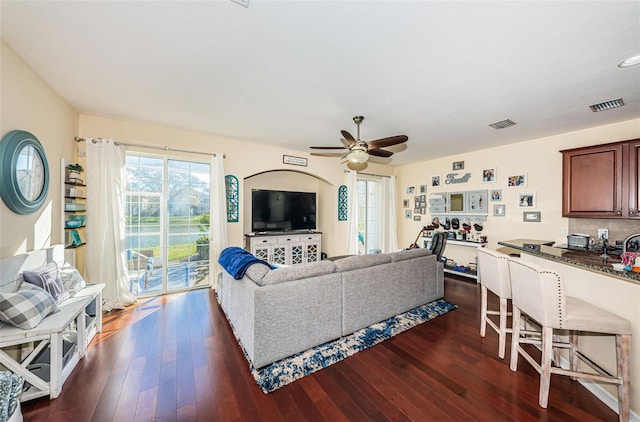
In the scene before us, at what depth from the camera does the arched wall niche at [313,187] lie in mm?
5309

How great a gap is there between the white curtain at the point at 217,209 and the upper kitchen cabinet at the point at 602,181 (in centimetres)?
538

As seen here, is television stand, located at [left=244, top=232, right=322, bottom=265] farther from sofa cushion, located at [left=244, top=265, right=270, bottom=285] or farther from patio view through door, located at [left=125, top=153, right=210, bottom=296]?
sofa cushion, located at [left=244, top=265, right=270, bottom=285]

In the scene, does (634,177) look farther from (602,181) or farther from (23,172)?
(23,172)

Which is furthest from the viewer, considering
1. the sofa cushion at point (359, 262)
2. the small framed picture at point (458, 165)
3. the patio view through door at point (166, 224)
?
the small framed picture at point (458, 165)

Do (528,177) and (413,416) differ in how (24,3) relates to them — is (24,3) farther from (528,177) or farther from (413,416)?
(528,177)

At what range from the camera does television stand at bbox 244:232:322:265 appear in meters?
4.64

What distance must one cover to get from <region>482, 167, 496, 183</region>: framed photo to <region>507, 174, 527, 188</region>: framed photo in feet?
0.84

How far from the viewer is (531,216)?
4.12m

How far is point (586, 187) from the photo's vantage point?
329cm

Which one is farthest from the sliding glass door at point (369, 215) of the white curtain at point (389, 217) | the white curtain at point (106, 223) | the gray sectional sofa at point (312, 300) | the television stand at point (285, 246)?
the white curtain at point (106, 223)

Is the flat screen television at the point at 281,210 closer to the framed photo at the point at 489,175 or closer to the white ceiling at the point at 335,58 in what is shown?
the white ceiling at the point at 335,58

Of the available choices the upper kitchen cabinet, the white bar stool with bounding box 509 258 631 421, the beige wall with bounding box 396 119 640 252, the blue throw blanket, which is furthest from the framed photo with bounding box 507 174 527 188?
the blue throw blanket

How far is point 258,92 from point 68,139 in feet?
8.33

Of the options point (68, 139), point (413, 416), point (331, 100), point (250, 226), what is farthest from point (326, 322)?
point (68, 139)
